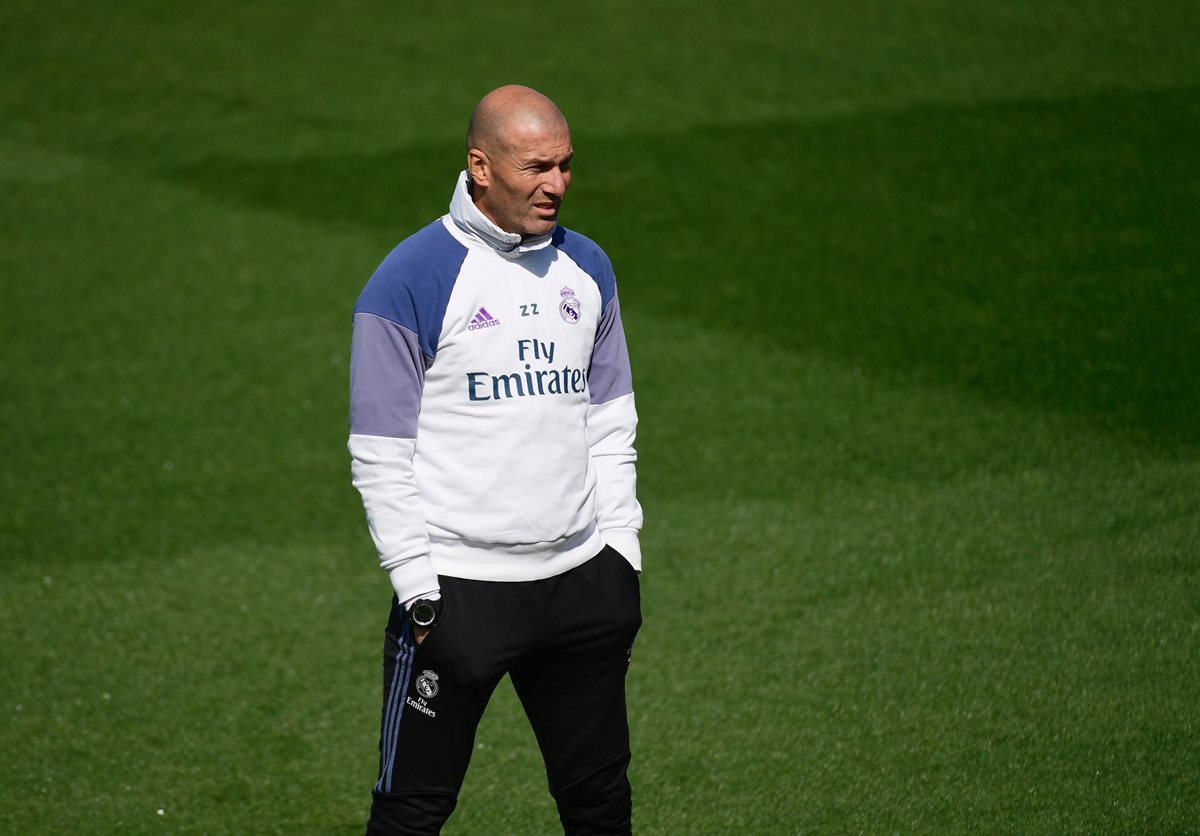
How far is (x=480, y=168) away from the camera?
317 cm

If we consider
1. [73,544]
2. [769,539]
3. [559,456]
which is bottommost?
[73,544]

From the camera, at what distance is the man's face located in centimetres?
312

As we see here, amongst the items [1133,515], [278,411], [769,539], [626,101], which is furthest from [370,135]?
[1133,515]

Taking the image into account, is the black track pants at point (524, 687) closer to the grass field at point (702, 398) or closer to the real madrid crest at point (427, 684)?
the real madrid crest at point (427, 684)

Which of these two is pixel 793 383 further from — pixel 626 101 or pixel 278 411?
pixel 626 101

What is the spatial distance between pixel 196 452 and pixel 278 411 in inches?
23.2

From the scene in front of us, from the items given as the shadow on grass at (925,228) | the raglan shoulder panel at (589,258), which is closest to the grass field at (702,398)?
the shadow on grass at (925,228)

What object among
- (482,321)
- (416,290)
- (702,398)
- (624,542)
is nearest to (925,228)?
(702,398)

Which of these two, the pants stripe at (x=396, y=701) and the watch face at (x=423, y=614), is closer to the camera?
the watch face at (x=423, y=614)

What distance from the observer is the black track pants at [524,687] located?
10.4ft

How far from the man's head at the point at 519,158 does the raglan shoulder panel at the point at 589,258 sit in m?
0.21

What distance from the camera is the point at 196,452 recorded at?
746 cm

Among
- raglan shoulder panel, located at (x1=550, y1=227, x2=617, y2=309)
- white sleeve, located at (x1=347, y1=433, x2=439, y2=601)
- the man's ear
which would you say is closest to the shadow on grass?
raglan shoulder panel, located at (x1=550, y1=227, x2=617, y2=309)

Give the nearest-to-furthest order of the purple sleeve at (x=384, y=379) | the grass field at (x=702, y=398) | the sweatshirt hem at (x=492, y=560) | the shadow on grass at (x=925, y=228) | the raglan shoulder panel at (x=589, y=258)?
1. the purple sleeve at (x=384, y=379)
2. the sweatshirt hem at (x=492, y=560)
3. the raglan shoulder panel at (x=589, y=258)
4. the grass field at (x=702, y=398)
5. the shadow on grass at (x=925, y=228)
